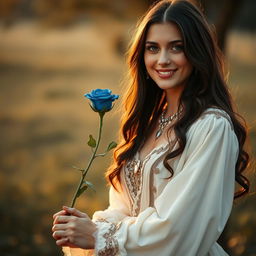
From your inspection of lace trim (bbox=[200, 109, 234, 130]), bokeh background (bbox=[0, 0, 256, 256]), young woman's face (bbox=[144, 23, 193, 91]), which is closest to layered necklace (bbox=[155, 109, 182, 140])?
young woman's face (bbox=[144, 23, 193, 91])

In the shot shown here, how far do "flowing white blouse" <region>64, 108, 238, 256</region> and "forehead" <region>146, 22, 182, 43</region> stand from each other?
0.35 metres

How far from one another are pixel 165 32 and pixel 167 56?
11 centimetres

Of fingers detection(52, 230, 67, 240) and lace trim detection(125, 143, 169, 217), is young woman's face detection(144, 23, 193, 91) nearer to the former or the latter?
lace trim detection(125, 143, 169, 217)

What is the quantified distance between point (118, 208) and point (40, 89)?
5780 millimetres

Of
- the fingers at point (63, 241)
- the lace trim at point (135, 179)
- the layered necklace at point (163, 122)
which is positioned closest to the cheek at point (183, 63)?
the layered necklace at point (163, 122)

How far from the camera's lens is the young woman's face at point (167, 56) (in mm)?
2312

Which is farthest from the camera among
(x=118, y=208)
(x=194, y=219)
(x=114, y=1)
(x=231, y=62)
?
(x=231, y=62)

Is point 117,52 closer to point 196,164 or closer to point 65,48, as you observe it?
point 65,48

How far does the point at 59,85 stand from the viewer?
832 centimetres

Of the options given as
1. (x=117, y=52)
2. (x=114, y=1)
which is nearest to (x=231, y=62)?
(x=117, y=52)

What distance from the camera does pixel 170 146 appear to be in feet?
7.59

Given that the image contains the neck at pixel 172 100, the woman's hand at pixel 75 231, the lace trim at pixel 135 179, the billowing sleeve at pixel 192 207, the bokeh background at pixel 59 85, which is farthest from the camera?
the bokeh background at pixel 59 85

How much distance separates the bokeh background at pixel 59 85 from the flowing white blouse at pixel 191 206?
408 centimetres

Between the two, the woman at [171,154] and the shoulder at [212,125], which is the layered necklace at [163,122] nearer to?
the woman at [171,154]
